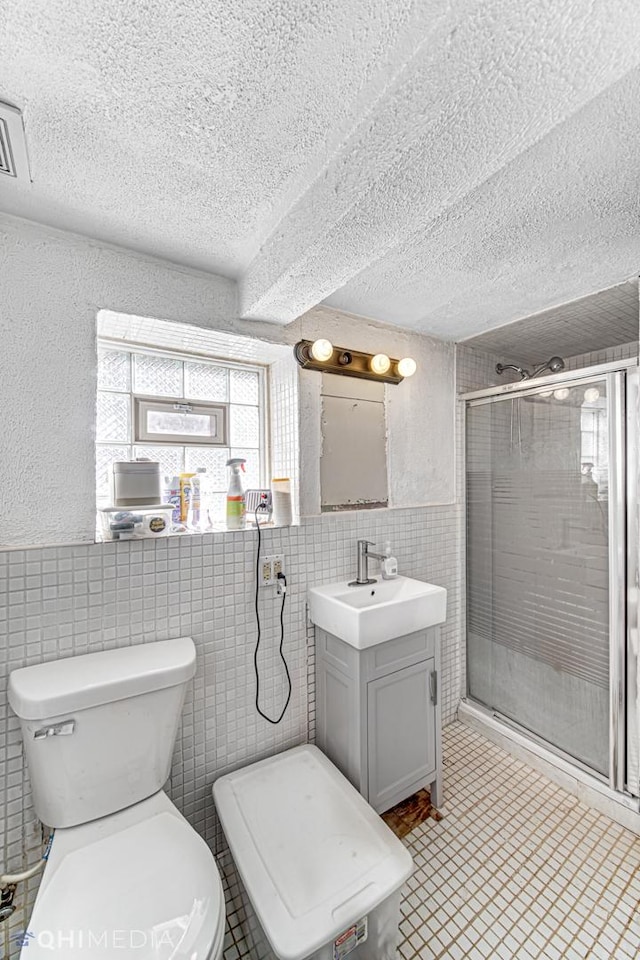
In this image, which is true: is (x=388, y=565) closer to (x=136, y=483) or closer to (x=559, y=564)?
(x=559, y=564)

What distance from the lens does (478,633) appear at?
7.50 ft

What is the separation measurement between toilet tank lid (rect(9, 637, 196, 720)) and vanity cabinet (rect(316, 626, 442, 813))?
600 mm

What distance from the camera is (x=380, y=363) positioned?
1911 mm

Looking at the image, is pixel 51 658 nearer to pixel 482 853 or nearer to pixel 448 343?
pixel 482 853

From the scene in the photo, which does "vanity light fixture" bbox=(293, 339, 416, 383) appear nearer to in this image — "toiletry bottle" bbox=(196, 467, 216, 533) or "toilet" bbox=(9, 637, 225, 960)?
"toiletry bottle" bbox=(196, 467, 216, 533)

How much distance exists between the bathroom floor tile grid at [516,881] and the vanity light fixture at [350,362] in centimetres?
189

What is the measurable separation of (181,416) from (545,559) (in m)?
1.79

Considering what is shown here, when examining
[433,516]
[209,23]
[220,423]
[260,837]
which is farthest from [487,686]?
[209,23]

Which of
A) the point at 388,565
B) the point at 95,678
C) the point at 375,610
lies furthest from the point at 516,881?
the point at 95,678

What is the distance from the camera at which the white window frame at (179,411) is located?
1608 mm

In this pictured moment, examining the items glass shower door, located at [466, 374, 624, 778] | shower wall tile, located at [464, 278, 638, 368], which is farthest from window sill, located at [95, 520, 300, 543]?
shower wall tile, located at [464, 278, 638, 368]

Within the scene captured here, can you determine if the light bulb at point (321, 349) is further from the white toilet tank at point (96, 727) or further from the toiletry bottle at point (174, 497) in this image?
the white toilet tank at point (96, 727)

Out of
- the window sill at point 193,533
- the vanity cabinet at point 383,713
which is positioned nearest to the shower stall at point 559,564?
the vanity cabinet at point 383,713

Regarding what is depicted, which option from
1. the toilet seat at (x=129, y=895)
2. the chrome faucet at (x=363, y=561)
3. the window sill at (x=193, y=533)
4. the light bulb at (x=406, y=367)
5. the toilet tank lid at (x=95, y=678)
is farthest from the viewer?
the light bulb at (x=406, y=367)
